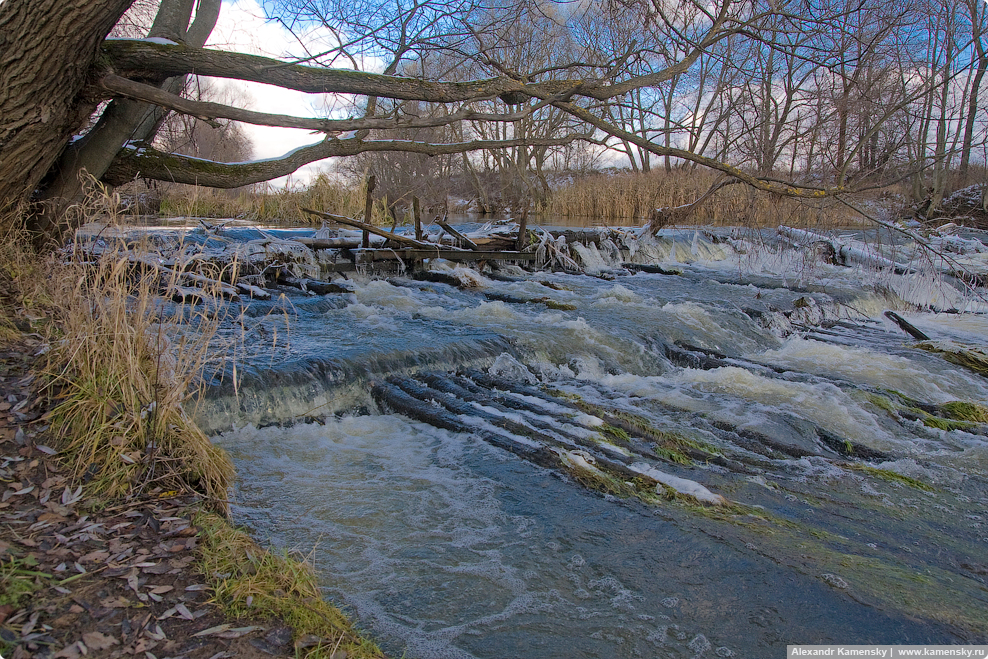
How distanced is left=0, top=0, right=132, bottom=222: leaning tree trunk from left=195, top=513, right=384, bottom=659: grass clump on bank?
3.95 m

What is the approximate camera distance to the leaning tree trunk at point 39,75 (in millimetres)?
4551

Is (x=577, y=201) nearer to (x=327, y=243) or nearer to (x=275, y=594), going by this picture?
(x=327, y=243)

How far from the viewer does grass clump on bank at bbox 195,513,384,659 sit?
2.36 meters

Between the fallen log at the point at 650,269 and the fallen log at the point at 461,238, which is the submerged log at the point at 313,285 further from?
the fallen log at the point at 650,269

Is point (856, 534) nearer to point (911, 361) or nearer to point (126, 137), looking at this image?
point (911, 361)

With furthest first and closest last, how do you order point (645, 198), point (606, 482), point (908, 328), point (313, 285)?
1. point (645, 198)
2. point (313, 285)
3. point (908, 328)
4. point (606, 482)

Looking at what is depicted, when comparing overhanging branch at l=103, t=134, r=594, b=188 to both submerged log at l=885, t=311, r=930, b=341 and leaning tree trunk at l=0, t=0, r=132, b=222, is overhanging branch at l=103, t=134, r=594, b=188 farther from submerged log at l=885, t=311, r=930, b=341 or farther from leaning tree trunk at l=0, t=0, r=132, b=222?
submerged log at l=885, t=311, r=930, b=341

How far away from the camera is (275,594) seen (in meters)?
2.54

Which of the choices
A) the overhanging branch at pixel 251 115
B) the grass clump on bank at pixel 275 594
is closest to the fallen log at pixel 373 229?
the overhanging branch at pixel 251 115

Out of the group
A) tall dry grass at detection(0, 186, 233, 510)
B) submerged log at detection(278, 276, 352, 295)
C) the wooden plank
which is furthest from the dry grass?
tall dry grass at detection(0, 186, 233, 510)

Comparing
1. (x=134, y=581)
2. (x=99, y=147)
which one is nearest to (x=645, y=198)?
(x=99, y=147)

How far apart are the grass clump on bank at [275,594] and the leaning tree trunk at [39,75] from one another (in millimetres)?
3953

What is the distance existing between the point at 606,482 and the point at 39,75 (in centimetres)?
529

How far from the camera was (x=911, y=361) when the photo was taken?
7770 millimetres
